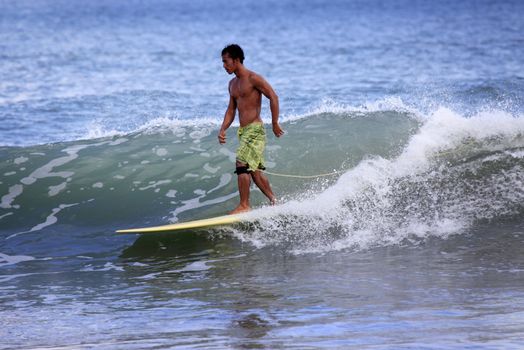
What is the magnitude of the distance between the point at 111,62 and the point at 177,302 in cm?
2465

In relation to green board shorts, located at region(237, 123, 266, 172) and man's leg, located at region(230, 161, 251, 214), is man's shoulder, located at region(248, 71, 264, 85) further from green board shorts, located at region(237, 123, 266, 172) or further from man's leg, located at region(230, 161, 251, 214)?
man's leg, located at region(230, 161, 251, 214)

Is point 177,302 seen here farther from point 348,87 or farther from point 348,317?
point 348,87

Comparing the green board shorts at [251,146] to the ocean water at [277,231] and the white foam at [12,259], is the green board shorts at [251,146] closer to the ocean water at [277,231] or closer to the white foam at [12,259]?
the ocean water at [277,231]

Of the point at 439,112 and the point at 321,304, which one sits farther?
the point at 439,112

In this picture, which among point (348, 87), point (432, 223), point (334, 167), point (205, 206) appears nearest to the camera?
point (432, 223)

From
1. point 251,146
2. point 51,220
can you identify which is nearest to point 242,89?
point 251,146

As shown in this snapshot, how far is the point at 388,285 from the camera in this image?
6547 millimetres

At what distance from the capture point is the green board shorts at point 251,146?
8.16m

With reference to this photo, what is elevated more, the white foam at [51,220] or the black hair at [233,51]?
the black hair at [233,51]

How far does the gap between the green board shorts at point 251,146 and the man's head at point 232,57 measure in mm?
575

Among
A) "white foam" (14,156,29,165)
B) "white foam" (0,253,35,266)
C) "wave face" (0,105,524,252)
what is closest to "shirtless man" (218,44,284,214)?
"wave face" (0,105,524,252)

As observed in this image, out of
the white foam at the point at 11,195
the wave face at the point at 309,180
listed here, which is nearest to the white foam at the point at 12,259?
the wave face at the point at 309,180

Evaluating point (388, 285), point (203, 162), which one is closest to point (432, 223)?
point (388, 285)

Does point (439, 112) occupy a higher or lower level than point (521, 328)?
higher
